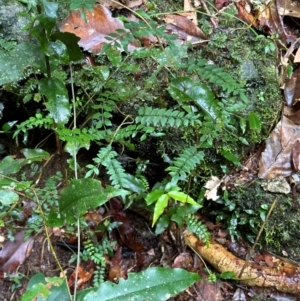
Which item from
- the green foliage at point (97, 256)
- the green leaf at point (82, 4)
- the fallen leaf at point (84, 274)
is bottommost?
the fallen leaf at point (84, 274)

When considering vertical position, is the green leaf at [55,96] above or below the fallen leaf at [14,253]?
above

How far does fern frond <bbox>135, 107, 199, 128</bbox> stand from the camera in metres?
1.96

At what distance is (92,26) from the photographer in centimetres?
223

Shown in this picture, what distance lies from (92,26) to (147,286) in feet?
4.80

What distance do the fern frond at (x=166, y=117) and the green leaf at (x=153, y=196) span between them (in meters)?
0.34

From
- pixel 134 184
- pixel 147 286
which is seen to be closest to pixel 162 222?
pixel 134 184

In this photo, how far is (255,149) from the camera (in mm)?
2336

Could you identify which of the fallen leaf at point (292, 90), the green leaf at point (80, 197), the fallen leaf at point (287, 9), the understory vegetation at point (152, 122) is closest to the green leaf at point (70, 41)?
the understory vegetation at point (152, 122)

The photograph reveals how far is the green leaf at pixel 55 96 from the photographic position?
1.66m

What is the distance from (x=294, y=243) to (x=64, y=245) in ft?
4.29

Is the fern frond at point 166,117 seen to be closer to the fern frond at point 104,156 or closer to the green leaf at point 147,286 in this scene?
the fern frond at point 104,156

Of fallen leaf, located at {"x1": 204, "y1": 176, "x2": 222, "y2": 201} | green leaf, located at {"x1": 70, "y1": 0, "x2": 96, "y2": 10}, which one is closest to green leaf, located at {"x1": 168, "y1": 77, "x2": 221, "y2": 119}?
fallen leaf, located at {"x1": 204, "y1": 176, "x2": 222, "y2": 201}

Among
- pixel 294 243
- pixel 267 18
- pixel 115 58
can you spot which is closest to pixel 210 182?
pixel 294 243

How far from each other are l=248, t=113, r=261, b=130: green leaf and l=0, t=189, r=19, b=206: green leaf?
1.30 meters
